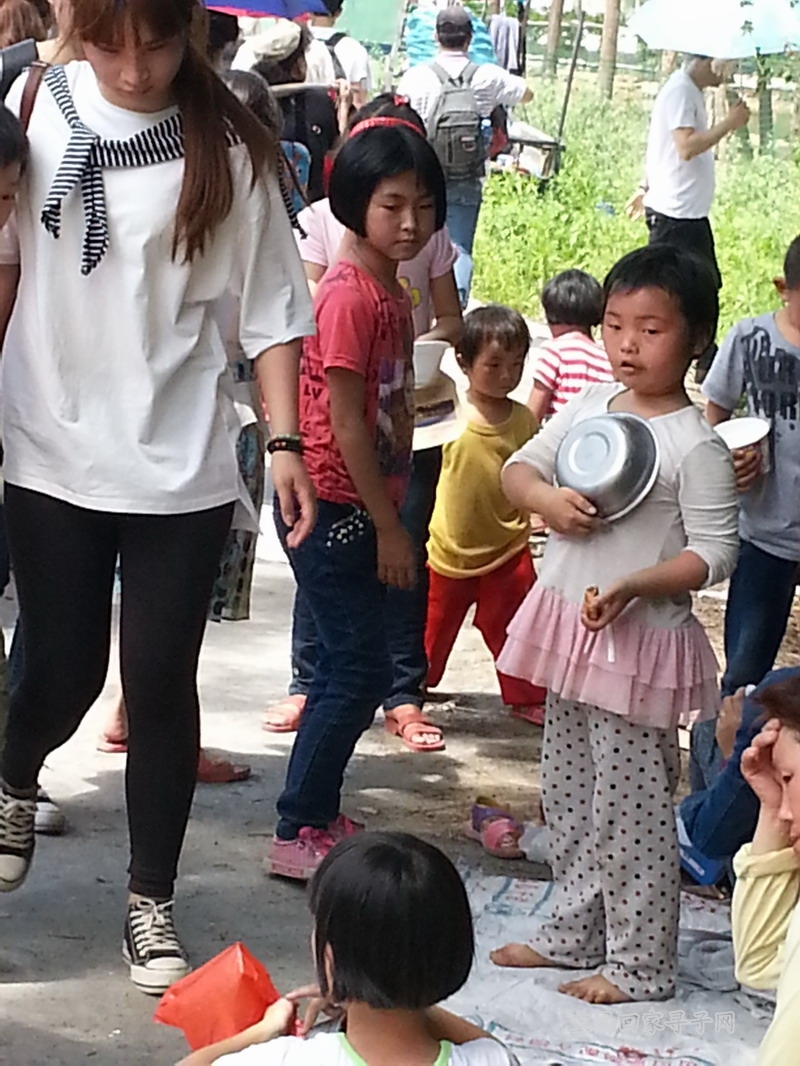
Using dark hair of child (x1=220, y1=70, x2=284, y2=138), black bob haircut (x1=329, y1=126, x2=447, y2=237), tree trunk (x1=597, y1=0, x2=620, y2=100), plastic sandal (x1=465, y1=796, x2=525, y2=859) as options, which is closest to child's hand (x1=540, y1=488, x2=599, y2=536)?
black bob haircut (x1=329, y1=126, x2=447, y2=237)

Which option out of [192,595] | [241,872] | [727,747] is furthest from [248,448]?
[727,747]

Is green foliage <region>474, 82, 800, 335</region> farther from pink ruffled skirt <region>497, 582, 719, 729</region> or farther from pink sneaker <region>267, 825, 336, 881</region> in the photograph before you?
pink ruffled skirt <region>497, 582, 719, 729</region>

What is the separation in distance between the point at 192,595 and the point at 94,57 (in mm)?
983

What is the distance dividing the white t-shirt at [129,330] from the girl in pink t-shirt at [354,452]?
0.57 m


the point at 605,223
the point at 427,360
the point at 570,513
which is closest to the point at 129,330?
the point at 570,513

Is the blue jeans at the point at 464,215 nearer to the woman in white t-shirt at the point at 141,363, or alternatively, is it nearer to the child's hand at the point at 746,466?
the child's hand at the point at 746,466

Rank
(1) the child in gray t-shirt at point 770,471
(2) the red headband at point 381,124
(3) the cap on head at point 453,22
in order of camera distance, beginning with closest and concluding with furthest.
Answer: (2) the red headband at point 381,124
(1) the child in gray t-shirt at point 770,471
(3) the cap on head at point 453,22

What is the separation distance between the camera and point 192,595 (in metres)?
3.39

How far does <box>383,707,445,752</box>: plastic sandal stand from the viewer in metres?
5.12

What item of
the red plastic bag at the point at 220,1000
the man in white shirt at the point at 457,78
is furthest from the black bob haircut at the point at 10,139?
the man in white shirt at the point at 457,78

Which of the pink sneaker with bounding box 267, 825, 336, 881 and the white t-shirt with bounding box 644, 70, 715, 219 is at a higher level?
the white t-shirt with bounding box 644, 70, 715, 219

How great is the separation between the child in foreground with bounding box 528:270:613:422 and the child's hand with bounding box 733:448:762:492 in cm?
157

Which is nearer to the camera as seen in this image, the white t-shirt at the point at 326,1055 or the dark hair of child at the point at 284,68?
the white t-shirt at the point at 326,1055

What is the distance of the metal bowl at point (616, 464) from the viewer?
11.2 ft
